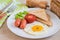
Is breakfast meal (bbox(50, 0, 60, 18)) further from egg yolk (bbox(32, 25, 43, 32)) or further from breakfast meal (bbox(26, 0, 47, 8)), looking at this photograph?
egg yolk (bbox(32, 25, 43, 32))

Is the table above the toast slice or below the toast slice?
below

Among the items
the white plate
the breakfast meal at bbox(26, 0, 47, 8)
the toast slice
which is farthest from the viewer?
the breakfast meal at bbox(26, 0, 47, 8)

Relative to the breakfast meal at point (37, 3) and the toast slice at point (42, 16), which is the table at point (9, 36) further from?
the breakfast meal at point (37, 3)

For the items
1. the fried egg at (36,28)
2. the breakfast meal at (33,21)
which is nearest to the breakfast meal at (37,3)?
the breakfast meal at (33,21)

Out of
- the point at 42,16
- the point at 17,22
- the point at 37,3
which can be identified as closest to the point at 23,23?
the point at 17,22

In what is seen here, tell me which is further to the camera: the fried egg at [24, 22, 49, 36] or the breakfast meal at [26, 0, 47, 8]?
the breakfast meal at [26, 0, 47, 8]

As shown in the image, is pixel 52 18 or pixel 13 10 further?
pixel 13 10

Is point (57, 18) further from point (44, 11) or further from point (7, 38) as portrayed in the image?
point (7, 38)

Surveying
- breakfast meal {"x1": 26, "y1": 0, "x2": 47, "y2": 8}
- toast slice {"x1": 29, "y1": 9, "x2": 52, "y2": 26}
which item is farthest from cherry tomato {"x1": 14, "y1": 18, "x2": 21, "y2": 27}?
breakfast meal {"x1": 26, "y1": 0, "x2": 47, "y2": 8}

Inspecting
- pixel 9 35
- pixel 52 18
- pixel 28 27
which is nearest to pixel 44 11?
pixel 52 18
